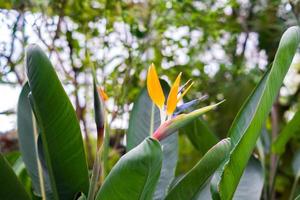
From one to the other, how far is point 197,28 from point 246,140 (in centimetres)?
98

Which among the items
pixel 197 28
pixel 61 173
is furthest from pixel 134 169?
pixel 197 28

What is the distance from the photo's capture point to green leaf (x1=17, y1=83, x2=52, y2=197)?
0.93m

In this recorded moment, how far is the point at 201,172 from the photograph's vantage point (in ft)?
2.31

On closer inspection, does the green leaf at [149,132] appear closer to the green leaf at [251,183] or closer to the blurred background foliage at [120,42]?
the green leaf at [251,183]

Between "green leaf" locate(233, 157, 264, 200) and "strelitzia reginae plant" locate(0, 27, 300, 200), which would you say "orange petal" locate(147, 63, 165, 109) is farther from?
"green leaf" locate(233, 157, 264, 200)

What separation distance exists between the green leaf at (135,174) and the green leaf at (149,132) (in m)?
0.32

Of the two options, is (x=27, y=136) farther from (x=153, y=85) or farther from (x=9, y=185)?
(x=153, y=85)

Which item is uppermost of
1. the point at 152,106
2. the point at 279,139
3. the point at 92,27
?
the point at 92,27

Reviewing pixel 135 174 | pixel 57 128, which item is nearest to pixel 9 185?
pixel 57 128

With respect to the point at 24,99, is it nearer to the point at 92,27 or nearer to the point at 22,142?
the point at 22,142

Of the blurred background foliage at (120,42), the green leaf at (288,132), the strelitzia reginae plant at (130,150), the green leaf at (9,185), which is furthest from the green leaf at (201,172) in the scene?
the blurred background foliage at (120,42)

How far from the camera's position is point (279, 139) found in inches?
48.6

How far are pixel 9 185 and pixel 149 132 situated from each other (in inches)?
13.1

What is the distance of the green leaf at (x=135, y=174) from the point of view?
1.80ft
